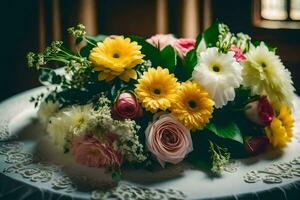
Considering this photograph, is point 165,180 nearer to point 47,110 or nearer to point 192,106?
point 192,106

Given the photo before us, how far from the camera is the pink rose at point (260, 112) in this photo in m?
1.13

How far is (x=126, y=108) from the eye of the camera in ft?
3.41

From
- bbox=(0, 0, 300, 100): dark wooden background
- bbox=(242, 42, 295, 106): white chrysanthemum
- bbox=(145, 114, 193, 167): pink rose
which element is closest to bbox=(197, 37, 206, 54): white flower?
bbox=(242, 42, 295, 106): white chrysanthemum

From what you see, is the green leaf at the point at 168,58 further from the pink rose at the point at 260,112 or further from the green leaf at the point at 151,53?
the pink rose at the point at 260,112

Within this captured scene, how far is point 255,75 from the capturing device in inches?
44.3

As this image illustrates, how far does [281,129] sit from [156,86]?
1.01 ft

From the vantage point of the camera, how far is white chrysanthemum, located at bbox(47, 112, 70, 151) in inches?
43.9

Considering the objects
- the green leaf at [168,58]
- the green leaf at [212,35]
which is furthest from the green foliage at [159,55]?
the green leaf at [212,35]

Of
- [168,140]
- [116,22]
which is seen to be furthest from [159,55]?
[116,22]

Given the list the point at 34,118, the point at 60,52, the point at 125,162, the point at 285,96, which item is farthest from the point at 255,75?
the point at 34,118

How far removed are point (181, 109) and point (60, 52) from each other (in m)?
0.34

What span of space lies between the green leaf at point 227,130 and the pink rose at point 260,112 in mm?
61

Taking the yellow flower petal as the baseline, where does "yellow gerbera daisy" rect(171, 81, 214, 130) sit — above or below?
below

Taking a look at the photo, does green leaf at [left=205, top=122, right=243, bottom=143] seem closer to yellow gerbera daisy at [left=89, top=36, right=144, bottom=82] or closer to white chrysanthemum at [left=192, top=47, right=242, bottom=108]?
white chrysanthemum at [left=192, top=47, right=242, bottom=108]
